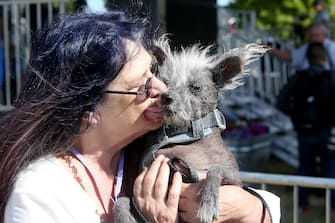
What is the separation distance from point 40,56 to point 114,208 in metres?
0.60

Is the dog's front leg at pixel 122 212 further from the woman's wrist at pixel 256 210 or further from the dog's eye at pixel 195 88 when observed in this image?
the dog's eye at pixel 195 88

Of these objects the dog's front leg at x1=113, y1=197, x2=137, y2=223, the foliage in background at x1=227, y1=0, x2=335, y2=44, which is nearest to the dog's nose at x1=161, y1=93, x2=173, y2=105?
the dog's front leg at x1=113, y1=197, x2=137, y2=223

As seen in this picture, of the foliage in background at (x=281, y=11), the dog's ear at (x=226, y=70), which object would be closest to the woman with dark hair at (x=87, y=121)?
the dog's ear at (x=226, y=70)

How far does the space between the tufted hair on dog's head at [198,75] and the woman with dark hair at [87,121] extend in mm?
167

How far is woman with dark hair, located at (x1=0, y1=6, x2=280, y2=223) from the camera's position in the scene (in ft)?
7.18

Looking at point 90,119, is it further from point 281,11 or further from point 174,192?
point 281,11

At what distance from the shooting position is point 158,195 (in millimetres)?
2199

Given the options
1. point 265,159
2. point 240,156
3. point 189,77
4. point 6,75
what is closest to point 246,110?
point 265,159

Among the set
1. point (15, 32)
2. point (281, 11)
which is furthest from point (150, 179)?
point (281, 11)

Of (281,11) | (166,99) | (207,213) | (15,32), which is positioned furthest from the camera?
(281,11)

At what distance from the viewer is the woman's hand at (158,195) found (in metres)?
2.18

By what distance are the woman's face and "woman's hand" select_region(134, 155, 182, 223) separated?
0.56 ft

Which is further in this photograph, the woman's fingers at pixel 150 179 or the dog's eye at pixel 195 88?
the dog's eye at pixel 195 88

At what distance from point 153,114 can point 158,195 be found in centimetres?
31
